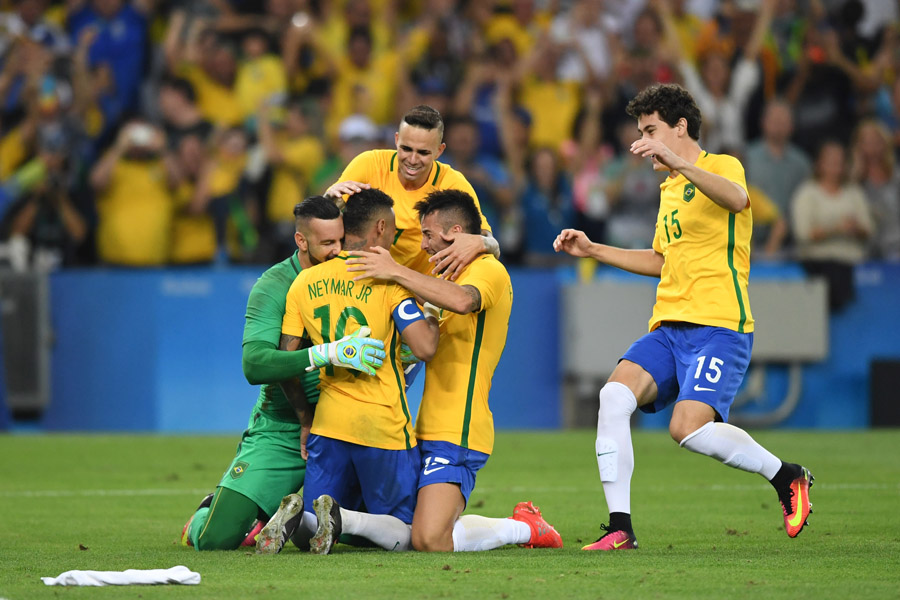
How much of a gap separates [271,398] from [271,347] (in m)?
0.54

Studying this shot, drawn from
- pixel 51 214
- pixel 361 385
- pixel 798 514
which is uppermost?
pixel 51 214

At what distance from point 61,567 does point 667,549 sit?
9.26ft

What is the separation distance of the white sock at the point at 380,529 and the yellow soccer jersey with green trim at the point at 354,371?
0.34 m

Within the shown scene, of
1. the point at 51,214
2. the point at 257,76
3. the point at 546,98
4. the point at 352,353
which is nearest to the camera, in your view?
the point at 352,353

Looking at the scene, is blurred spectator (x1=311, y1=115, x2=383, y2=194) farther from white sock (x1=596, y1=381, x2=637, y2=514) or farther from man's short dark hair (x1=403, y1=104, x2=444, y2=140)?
white sock (x1=596, y1=381, x2=637, y2=514)

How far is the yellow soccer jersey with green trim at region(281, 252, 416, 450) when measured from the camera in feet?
20.1

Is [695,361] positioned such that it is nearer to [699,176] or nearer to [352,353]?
[699,176]

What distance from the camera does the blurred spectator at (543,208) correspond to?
46.1 feet

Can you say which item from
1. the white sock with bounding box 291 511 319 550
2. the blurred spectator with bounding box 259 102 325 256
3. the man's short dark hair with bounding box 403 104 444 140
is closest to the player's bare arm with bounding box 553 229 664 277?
the man's short dark hair with bounding box 403 104 444 140

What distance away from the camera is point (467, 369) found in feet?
21.0

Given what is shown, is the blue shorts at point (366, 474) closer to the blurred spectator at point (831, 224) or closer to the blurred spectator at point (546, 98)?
the blurred spectator at point (831, 224)

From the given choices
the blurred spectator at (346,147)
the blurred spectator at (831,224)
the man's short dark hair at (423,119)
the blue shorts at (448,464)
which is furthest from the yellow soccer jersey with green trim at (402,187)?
the blurred spectator at (831,224)

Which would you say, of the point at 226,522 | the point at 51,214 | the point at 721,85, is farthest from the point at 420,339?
the point at 721,85

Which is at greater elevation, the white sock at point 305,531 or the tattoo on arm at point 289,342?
the tattoo on arm at point 289,342
